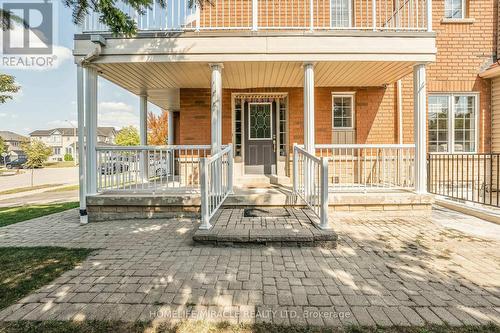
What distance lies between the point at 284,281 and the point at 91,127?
17.5 feet

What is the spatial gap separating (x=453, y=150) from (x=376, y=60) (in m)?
4.78

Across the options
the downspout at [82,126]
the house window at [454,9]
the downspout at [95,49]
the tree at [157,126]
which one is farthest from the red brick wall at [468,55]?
the tree at [157,126]

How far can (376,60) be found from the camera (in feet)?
18.5

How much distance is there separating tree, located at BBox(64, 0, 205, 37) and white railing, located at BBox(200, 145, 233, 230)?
2173 millimetres

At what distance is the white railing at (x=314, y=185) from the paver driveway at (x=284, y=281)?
606mm

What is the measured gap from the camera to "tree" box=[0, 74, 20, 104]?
2111cm

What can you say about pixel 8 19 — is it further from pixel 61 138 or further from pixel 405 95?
pixel 61 138

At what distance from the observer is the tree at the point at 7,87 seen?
2111cm

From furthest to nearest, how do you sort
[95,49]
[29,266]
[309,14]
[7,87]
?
[7,87] → [309,14] → [95,49] → [29,266]

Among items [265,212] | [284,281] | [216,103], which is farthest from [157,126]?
[284,281]

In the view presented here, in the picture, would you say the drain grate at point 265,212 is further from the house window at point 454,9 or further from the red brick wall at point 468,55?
the house window at point 454,9

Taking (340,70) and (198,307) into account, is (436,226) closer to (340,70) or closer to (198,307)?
(340,70)

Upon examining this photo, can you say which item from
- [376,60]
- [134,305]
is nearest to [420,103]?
[376,60]

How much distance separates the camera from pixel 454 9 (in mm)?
8219
